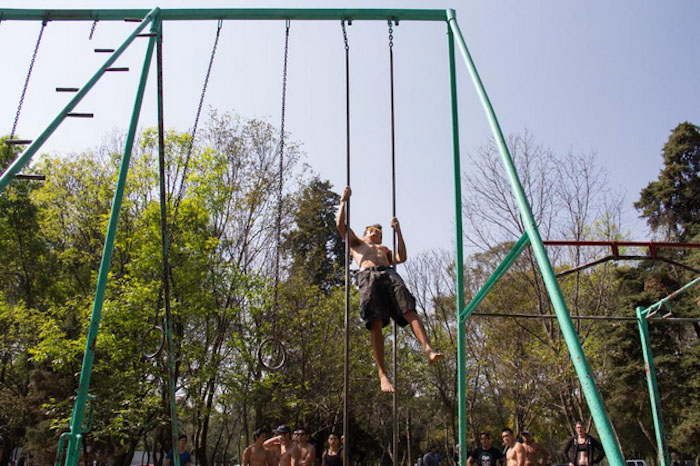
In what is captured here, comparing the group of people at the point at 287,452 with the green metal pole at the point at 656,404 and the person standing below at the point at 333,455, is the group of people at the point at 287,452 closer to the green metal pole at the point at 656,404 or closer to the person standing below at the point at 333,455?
the person standing below at the point at 333,455

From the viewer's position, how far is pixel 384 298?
5125 mm

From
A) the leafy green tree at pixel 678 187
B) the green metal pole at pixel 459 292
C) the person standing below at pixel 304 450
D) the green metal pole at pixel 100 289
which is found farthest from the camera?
the leafy green tree at pixel 678 187

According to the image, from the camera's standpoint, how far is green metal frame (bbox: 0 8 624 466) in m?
2.36

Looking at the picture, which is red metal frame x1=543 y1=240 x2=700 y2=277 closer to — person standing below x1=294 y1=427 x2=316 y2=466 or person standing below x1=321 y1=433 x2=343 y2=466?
person standing below x1=321 y1=433 x2=343 y2=466

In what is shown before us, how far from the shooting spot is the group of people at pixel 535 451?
7684 mm

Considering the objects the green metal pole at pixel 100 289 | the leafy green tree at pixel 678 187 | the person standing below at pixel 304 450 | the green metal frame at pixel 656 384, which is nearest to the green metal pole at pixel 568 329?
the green metal pole at pixel 100 289

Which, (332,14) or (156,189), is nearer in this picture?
(332,14)

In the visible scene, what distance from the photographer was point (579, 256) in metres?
15.6

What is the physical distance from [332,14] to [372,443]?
71.1 ft

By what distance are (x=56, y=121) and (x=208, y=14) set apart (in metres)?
2.03

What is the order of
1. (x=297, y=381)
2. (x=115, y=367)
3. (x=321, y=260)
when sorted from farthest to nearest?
(x=321, y=260) < (x=297, y=381) < (x=115, y=367)

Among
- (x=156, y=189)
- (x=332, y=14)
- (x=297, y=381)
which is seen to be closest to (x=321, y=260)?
(x=297, y=381)

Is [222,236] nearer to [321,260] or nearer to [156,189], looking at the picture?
[156,189]

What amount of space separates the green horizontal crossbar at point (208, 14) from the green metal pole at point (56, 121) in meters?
0.46
